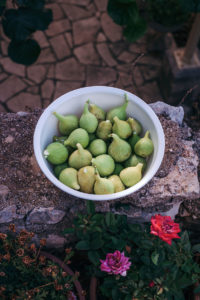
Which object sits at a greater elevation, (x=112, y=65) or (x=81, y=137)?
(x=81, y=137)

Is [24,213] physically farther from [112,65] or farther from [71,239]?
[112,65]

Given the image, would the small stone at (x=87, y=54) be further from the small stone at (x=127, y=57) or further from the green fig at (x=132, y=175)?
the green fig at (x=132, y=175)

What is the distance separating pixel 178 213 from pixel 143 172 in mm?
458

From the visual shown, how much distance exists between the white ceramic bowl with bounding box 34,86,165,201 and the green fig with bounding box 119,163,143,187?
3cm

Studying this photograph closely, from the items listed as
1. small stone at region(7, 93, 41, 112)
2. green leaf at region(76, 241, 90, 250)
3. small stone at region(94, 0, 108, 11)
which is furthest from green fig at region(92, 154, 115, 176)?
small stone at region(94, 0, 108, 11)

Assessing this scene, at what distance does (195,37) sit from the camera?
8.13 feet

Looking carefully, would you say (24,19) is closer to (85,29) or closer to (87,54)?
(87,54)

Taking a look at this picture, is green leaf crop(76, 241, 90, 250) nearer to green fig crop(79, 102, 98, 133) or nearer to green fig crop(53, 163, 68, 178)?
green fig crop(53, 163, 68, 178)

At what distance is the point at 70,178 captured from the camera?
4.40 ft

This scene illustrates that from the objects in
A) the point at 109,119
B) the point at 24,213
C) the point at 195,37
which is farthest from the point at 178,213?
the point at 195,37

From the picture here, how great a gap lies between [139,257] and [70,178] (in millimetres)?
508

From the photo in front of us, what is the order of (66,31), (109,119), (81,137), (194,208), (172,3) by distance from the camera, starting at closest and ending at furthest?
(81,137), (109,119), (194,208), (172,3), (66,31)

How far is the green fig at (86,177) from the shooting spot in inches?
52.5

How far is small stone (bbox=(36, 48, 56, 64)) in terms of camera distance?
2982 mm
